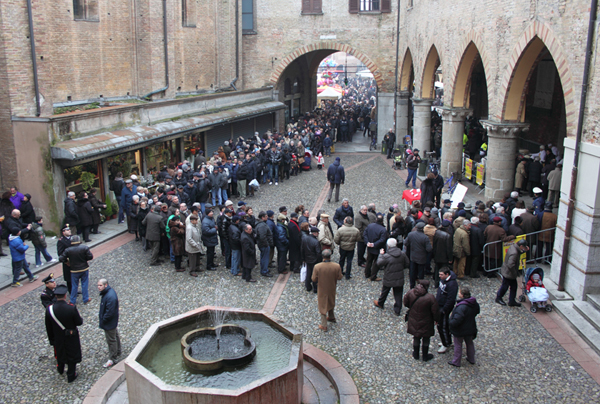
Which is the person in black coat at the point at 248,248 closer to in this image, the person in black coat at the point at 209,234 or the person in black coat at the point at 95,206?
the person in black coat at the point at 209,234

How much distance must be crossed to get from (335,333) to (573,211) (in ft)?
15.4

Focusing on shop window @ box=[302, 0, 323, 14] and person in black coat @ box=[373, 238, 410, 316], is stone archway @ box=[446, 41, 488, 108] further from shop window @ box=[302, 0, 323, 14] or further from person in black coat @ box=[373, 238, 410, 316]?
Answer: shop window @ box=[302, 0, 323, 14]

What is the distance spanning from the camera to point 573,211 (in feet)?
31.4

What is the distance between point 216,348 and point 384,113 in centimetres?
2269

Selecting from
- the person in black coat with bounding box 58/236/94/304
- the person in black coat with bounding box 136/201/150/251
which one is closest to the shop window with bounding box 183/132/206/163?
the person in black coat with bounding box 136/201/150/251

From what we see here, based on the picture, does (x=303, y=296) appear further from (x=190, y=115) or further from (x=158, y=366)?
(x=190, y=115)

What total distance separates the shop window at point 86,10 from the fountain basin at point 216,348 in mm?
13783

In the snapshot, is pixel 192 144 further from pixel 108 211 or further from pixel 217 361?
pixel 217 361

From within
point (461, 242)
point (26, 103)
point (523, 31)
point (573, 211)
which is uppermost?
point (523, 31)

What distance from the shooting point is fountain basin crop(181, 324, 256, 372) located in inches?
267

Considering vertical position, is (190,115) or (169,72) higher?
(169,72)

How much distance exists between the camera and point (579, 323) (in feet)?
28.7

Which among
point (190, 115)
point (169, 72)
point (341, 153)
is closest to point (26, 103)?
point (190, 115)

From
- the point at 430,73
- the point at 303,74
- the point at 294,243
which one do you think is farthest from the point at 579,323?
the point at 303,74
